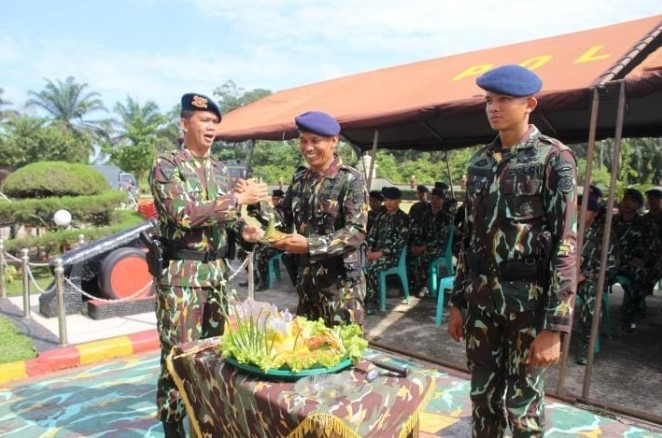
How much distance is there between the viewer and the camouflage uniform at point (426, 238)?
23.3 feet

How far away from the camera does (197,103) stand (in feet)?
9.64

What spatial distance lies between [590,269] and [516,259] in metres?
2.95

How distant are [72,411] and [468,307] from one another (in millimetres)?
2799

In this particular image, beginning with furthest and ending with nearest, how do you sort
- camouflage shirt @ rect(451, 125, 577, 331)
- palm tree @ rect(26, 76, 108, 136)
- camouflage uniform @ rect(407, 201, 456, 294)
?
palm tree @ rect(26, 76, 108, 136)
camouflage uniform @ rect(407, 201, 456, 294)
camouflage shirt @ rect(451, 125, 577, 331)

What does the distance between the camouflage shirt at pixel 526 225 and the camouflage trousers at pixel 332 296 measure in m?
0.81

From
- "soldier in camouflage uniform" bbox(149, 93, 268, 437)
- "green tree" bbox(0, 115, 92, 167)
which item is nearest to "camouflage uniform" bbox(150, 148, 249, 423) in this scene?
"soldier in camouflage uniform" bbox(149, 93, 268, 437)

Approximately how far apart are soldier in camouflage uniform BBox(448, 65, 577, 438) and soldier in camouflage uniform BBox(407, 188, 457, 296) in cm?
463

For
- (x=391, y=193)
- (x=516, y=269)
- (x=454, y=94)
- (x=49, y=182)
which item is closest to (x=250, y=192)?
(x=516, y=269)

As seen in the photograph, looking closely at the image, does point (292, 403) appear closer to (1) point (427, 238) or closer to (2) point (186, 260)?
(2) point (186, 260)

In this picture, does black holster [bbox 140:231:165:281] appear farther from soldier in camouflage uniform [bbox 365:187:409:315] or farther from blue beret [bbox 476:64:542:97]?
soldier in camouflage uniform [bbox 365:187:409:315]

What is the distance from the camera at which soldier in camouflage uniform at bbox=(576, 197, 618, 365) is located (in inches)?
184

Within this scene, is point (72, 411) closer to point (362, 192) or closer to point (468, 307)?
point (362, 192)

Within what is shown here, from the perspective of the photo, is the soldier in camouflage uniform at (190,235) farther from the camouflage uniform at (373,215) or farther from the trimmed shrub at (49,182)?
the trimmed shrub at (49,182)

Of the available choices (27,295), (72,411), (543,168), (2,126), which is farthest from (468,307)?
(2,126)
